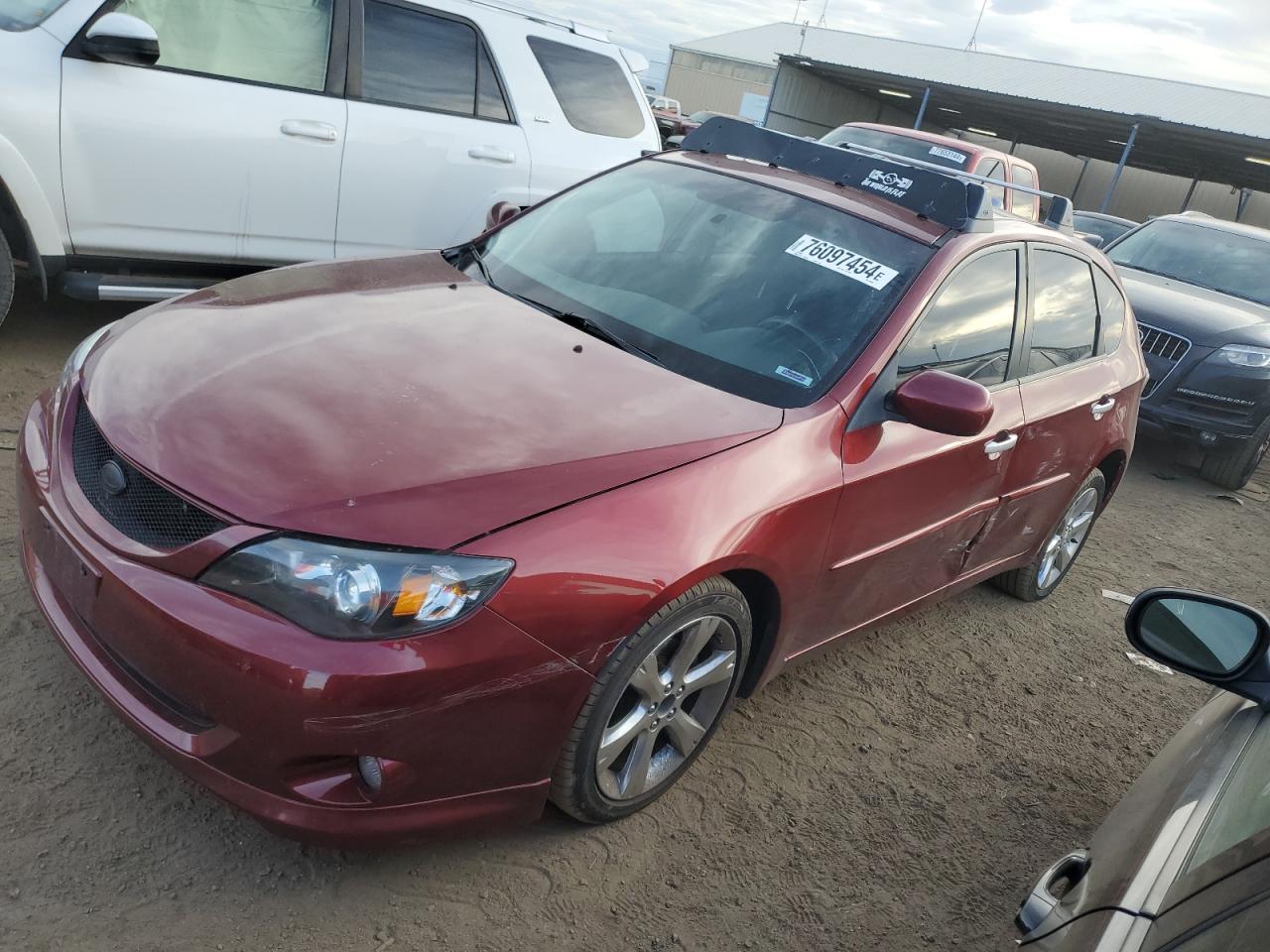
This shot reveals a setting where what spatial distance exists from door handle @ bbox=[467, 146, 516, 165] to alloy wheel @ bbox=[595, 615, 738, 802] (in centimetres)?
368

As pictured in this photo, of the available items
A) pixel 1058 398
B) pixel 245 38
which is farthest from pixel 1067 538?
pixel 245 38

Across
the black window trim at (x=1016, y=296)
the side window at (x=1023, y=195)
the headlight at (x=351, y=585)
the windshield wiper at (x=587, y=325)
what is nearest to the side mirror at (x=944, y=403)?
the black window trim at (x=1016, y=296)

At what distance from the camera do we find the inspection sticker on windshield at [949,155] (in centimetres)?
1030

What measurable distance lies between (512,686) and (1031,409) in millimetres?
2331

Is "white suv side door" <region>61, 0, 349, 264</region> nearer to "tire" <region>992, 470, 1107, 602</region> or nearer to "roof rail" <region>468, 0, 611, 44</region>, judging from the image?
"roof rail" <region>468, 0, 611, 44</region>

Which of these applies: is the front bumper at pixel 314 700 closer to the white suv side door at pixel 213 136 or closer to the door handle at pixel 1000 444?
the door handle at pixel 1000 444

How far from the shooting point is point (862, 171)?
3.76 metres

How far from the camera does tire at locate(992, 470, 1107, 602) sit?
14.9 ft

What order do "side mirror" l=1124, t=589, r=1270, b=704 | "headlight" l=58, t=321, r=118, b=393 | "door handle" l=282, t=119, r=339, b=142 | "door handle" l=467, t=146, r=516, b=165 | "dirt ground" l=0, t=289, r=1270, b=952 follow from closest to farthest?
"side mirror" l=1124, t=589, r=1270, b=704 → "dirt ground" l=0, t=289, r=1270, b=952 → "headlight" l=58, t=321, r=118, b=393 → "door handle" l=282, t=119, r=339, b=142 → "door handle" l=467, t=146, r=516, b=165

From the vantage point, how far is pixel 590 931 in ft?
8.00

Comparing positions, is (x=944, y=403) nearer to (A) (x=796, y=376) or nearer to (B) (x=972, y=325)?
(A) (x=796, y=376)

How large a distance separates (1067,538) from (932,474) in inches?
75.4

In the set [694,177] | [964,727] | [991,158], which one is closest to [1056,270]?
[694,177]

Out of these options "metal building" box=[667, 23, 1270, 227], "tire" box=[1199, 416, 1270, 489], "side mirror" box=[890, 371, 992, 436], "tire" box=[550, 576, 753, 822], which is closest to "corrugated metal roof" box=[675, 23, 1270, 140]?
"metal building" box=[667, 23, 1270, 227]
